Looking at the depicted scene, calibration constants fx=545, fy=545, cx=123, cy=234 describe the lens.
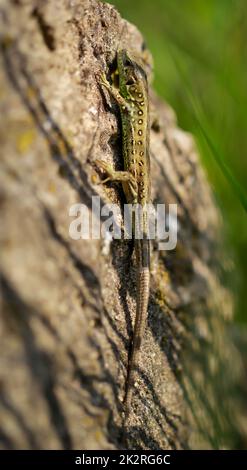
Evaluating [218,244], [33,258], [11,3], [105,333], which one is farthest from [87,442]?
[218,244]

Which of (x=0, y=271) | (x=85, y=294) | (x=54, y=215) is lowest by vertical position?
(x=0, y=271)

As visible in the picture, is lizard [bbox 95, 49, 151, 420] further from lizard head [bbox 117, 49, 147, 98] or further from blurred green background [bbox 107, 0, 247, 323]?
blurred green background [bbox 107, 0, 247, 323]

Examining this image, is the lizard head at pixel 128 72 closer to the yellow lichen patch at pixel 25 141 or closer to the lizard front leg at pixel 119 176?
the lizard front leg at pixel 119 176

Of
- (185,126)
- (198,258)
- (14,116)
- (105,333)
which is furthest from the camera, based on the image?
(185,126)

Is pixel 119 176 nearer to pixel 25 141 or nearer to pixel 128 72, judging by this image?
pixel 128 72

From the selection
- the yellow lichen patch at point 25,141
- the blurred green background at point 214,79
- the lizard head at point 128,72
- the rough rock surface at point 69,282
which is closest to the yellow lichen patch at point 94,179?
the rough rock surface at point 69,282

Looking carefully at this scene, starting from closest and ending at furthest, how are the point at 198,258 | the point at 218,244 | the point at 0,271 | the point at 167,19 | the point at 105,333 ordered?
the point at 0,271 → the point at 105,333 → the point at 198,258 → the point at 218,244 → the point at 167,19

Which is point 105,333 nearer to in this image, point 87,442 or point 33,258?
point 87,442

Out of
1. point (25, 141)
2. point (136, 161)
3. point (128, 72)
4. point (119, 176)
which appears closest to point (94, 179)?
point (119, 176)
